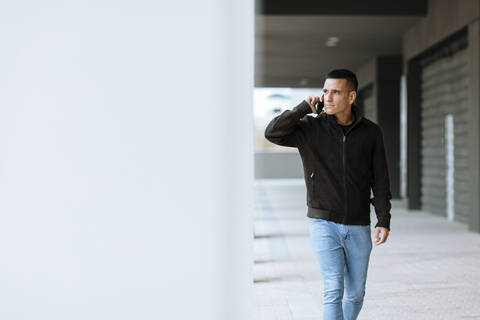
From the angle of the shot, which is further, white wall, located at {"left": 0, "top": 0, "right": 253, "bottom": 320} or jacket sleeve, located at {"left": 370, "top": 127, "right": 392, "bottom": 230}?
jacket sleeve, located at {"left": 370, "top": 127, "right": 392, "bottom": 230}

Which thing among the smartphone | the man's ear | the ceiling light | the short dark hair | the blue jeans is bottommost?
the blue jeans

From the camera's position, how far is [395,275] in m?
6.13

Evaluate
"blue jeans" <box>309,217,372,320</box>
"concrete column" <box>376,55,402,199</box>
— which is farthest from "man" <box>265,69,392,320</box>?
"concrete column" <box>376,55,402,199</box>

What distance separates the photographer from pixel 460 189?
10.7 m

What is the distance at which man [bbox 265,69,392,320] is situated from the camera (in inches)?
118

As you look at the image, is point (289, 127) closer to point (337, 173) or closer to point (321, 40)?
point (337, 173)

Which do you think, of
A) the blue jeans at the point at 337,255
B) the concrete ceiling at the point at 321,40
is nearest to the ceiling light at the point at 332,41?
the concrete ceiling at the point at 321,40

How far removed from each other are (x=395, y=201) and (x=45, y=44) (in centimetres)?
1447

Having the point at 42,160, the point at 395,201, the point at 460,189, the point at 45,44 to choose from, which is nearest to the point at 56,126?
the point at 42,160

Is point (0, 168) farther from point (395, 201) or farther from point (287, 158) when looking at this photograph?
point (287, 158)

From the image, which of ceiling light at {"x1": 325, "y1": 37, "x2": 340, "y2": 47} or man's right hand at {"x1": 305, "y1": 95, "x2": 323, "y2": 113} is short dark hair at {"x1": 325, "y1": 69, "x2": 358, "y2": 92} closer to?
man's right hand at {"x1": 305, "y1": 95, "x2": 323, "y2": 113}

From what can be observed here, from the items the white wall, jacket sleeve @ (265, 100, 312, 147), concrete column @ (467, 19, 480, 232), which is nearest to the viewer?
the white wall

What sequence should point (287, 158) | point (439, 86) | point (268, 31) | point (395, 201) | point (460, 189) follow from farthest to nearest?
point (287, 158), point (395, 201), point (268, 31), point (439, 86), point (460, 189)

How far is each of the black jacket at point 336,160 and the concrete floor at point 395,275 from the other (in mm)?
1738
